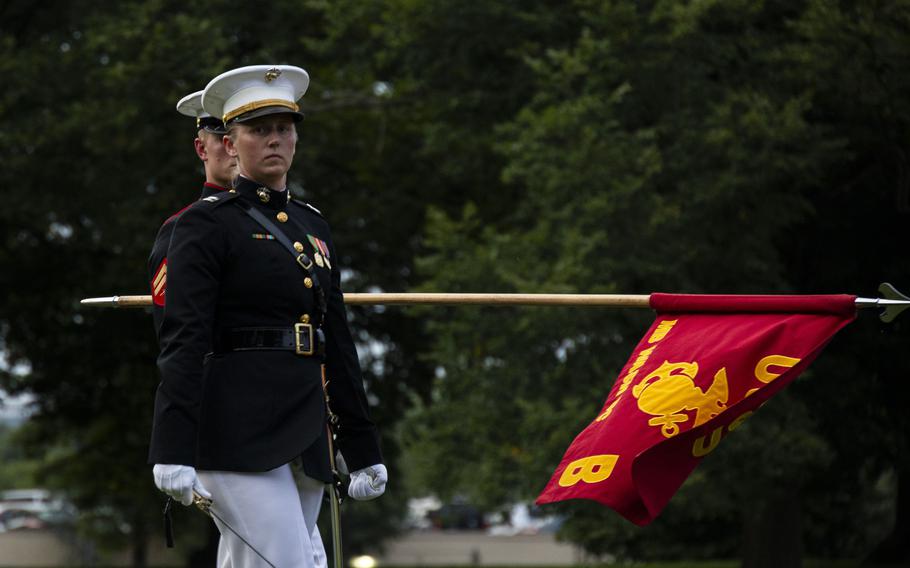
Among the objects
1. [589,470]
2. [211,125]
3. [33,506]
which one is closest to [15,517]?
[33,506]

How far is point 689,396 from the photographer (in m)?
5.47

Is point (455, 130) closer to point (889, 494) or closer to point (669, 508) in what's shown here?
point (669, 508)

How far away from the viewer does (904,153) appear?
14992 millimetres

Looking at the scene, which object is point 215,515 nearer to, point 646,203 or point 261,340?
point 261,340

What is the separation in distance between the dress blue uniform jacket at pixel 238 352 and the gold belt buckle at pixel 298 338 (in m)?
0.02


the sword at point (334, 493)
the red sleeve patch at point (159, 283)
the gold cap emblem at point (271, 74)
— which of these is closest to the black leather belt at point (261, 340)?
the sword at point (334, 493)

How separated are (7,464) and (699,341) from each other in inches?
2191

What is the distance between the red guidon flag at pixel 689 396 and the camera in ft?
17.3

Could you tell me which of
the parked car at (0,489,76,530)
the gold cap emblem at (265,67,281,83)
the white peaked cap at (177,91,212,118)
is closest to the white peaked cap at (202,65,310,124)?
the gold cap emblem at (265,67,281,83)

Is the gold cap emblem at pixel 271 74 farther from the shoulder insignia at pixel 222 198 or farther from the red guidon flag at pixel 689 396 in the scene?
the red guidon flag at pixel 689 396

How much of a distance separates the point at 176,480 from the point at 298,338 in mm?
690

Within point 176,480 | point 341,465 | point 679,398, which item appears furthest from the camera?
point 679,398

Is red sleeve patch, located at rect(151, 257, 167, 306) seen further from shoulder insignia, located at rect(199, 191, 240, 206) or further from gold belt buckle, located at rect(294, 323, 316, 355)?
gold belt buckle, located at rect(294, 323, 316, 355)

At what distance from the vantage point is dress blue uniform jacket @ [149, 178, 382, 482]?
4484 mm
